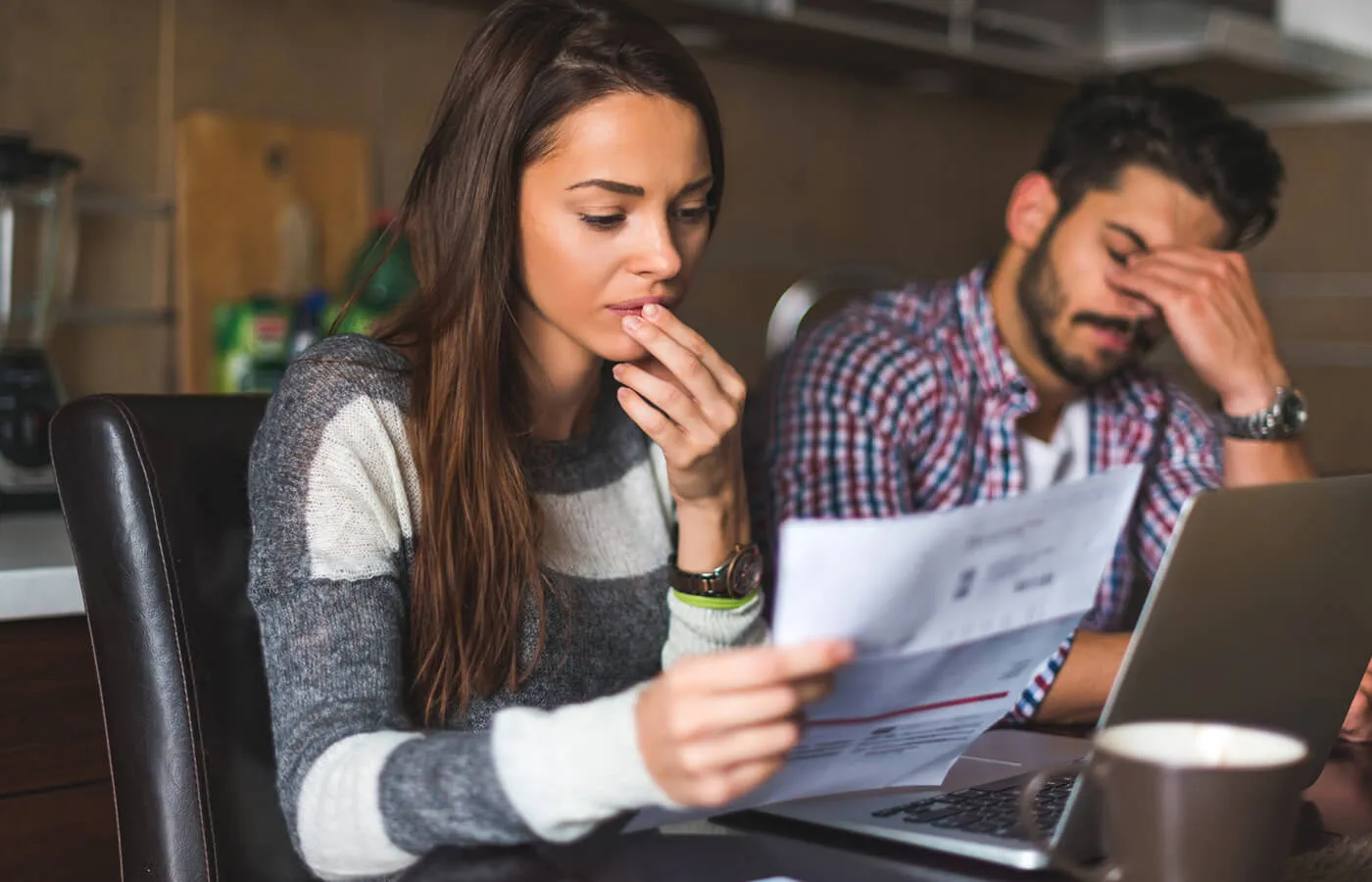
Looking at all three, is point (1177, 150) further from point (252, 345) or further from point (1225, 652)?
point (252, 345)

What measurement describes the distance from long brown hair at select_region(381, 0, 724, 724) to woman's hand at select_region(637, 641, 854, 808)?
38 centimetres

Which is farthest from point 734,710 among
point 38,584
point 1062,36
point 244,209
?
point 1062,36

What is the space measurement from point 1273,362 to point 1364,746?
0.61m

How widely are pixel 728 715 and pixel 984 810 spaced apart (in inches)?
10.9

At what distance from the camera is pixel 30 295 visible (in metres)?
1.84

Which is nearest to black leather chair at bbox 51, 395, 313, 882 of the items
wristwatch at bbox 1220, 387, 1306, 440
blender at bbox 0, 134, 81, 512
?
blender at bbox 0, 134, 81, 512

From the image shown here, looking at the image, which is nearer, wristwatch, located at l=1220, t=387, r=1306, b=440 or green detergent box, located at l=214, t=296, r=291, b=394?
wristwatch, located at l=1220, t=387, r=1306, b=440

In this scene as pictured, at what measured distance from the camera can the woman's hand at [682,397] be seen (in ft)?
3.37

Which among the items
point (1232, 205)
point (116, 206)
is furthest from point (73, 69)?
point (1232, 205)

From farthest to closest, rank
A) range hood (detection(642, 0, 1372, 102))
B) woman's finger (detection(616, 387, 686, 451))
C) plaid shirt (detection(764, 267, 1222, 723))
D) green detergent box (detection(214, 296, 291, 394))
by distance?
1. range hood (detection(642, 0, 1372, 102))
2. green detergent box (detection(214, 296, 291, 394))
3. plaid shirt (detection(764, 267, 1222, 723))
4. woman's finger (detection(616, 387, 686, 451))

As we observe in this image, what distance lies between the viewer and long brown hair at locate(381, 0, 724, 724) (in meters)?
1.02

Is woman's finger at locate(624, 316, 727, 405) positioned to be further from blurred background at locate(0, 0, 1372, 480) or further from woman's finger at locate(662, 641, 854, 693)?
woman's finger at locate(662, 641, 854, 693)

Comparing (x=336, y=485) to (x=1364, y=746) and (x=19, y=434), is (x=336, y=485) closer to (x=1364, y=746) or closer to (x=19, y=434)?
(x=1364, y=746)

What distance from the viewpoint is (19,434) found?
1.70 metres
